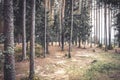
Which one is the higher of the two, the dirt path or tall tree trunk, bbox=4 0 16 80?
tall tree trunk, bbox=4 0 16 80

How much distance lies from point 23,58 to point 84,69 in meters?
6.91

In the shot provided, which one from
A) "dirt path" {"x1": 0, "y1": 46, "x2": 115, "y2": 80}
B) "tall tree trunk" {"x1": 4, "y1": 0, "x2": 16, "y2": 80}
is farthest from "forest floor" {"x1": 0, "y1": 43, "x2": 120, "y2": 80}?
"tall tree trunk" {"x1": 4, "y1": 0, "x2": 16, "y2": 80}

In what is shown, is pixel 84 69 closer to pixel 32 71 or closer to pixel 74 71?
pixel 74 71

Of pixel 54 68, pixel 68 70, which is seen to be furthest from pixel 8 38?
pixel 54 68

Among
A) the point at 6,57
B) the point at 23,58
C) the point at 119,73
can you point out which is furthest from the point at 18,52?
the point at 6,57

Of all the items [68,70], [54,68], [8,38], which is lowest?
[68,70]

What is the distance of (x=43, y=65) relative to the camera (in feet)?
81.3

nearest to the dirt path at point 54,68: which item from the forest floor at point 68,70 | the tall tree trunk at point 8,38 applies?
the forest floor at point 68,70

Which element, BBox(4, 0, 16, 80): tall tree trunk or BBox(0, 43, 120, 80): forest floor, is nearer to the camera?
BBox(4, 0, 16, 80): tall tree trunk

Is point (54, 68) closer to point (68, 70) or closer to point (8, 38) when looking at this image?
point (68, 70)

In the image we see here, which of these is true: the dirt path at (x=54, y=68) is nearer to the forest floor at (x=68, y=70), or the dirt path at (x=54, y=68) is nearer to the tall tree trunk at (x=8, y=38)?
the forest floor at (x=68, y=70)

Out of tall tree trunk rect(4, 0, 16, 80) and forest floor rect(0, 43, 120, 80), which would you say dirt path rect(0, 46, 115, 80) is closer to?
forest floor rect(0, 43, 120, 80)

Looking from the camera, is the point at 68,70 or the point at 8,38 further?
the point at 68,70

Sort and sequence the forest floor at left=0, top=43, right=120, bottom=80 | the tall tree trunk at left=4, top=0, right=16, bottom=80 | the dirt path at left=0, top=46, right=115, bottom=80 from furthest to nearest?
the dirt path at left=0, top=46, right=115, bottom=80
the forest floor at left=0, top=43, right=120, bottom=80
the tall tree trunk at left=4, top=0, right=16, bottom=80
